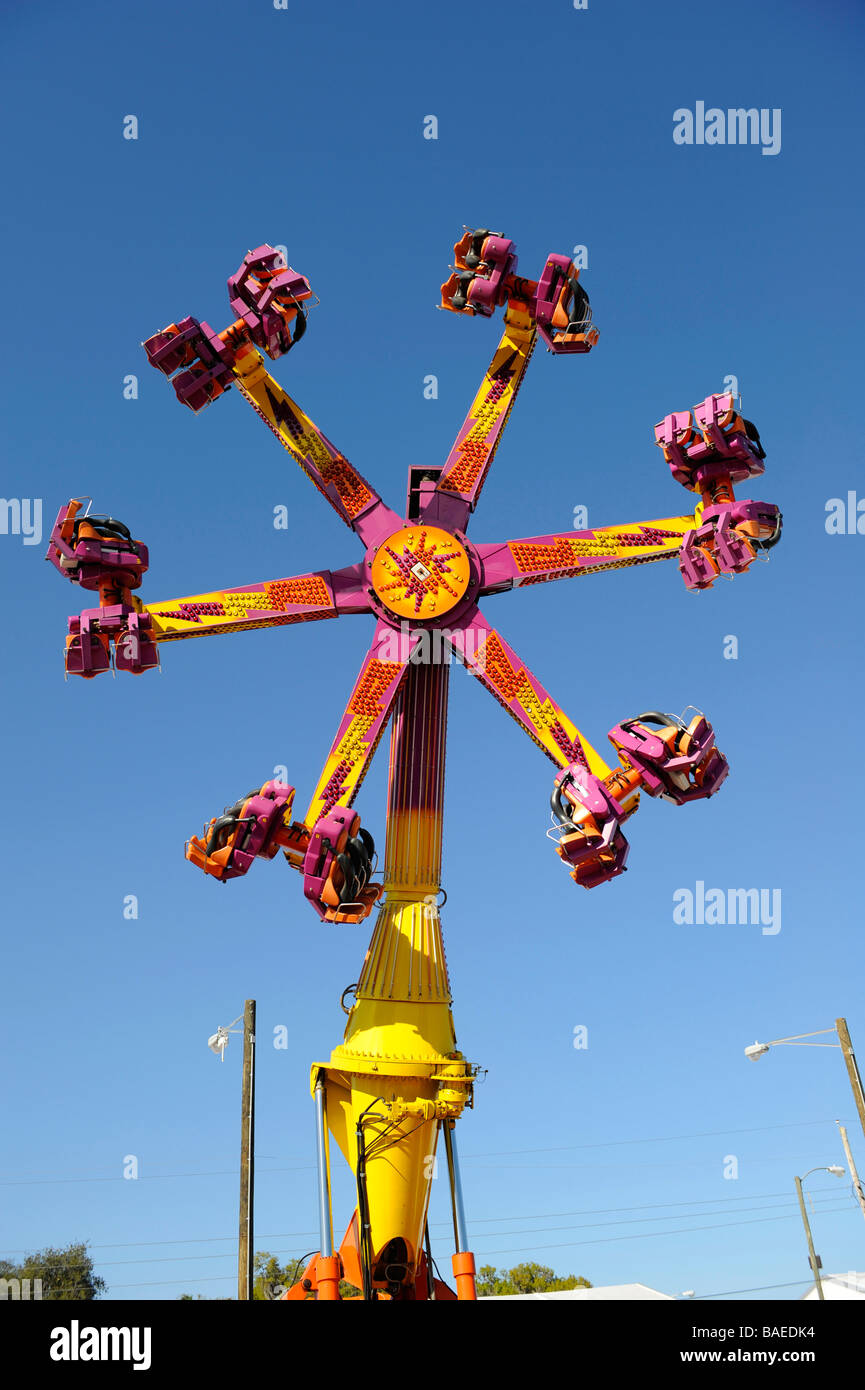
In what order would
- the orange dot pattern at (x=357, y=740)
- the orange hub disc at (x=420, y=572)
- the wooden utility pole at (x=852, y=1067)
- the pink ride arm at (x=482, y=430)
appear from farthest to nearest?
the wooden utility pole at (x=852, y=1067) → the pink ride arm at (x=482, y=430) → the orange hub disc at (x=420, y=572) → the orange dot pattern at (x=357, y=740)

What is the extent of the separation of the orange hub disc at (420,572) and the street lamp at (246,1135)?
29.6 feet

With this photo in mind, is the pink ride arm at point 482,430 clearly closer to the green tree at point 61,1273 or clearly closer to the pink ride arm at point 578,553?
the pink ride arm at point 578,553

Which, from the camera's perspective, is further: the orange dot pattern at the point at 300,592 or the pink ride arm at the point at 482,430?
the pink ride arm at the point at 482,430

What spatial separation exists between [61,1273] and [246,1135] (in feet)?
94.6

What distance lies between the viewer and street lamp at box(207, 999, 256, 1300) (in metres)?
23.5

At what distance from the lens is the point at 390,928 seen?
20.2 m

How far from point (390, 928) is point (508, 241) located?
10.7 m

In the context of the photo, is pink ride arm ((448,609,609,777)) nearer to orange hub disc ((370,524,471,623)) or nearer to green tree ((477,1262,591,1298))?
orange hub disc ((370,524,471,623))

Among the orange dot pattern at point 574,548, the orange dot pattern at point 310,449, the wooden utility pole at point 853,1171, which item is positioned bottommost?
the wooden utility pole at point 853,1171

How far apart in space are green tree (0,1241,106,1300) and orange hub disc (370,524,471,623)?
117 ft

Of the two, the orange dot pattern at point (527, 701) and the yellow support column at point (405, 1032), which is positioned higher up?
the orange dot pattern at point (527, 701)

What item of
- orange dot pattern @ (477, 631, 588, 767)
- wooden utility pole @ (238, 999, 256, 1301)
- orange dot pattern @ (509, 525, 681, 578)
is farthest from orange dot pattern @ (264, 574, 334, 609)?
wooden utility pole @ (238, 999, 256, 1301)

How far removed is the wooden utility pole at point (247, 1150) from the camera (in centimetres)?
2344

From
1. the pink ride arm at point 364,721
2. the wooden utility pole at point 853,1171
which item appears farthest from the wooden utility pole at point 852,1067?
the pink ride arm at point 364,721
